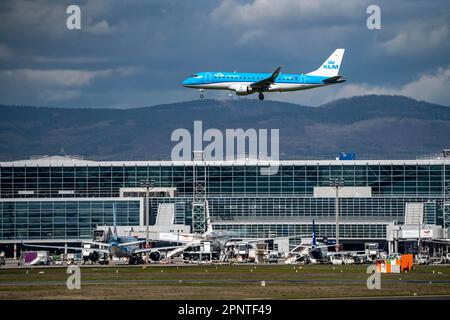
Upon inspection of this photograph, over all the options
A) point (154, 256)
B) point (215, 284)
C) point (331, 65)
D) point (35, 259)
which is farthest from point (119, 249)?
point (215, 284)

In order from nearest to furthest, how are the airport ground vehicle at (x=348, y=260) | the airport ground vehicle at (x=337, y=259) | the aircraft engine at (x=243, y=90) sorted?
the aircraft engine at (x=243, y=90) → the airport ground vehicle at (x=337, y=259) → the airport ground vehicle at (x=348, y=260)

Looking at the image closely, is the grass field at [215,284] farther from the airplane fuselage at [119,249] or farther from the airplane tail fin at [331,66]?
the airplane tail fin at [331,66]

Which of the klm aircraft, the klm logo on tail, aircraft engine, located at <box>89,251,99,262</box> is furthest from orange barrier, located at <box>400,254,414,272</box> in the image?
the klm logo on tail

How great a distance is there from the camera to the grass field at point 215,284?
88750 millimetres

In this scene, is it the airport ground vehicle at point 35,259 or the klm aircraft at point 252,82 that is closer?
the klm aircraft at point 252,82

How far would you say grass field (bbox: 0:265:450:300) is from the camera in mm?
88750

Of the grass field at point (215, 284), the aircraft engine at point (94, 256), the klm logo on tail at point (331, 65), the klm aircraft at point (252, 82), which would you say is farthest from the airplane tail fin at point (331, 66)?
the grass field at point (215, 284)

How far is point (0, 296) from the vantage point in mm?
87000

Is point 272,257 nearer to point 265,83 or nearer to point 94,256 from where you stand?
point 94,256

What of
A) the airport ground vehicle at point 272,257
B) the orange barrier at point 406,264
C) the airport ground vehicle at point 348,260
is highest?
the orange barrier at point 406,264
